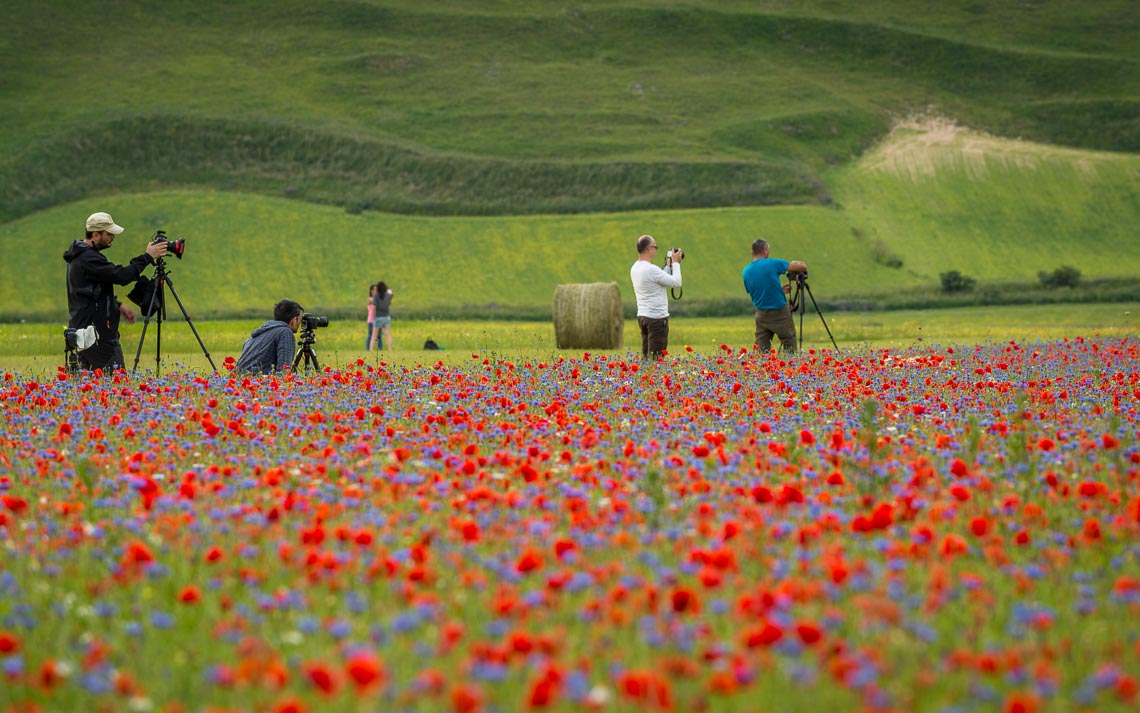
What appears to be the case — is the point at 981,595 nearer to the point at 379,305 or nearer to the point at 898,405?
the point at 898,405

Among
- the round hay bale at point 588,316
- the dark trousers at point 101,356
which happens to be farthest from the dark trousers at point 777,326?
the dark trousers at point 101,356

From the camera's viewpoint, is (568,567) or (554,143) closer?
(568,567)

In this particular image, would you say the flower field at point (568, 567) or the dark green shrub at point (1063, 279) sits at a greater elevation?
the dark green shrub at point (1063, 279)

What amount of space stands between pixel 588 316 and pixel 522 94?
11298 cm

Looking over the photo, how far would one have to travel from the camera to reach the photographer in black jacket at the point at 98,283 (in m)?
16.7

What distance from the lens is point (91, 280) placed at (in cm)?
1675

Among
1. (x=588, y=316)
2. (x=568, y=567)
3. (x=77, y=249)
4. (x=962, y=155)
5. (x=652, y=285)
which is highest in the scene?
(x=962, y=155)

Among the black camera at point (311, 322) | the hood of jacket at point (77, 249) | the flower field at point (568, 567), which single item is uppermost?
the hood of jacket at point (77, 249)

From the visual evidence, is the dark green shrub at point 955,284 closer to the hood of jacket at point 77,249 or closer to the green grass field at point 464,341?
the green grass field at point 464,341

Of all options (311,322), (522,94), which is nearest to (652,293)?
(311,322)

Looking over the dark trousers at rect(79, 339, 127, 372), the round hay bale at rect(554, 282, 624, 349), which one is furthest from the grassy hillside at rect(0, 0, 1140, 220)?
the dark trousers at rect(79, 339, 127, 372)

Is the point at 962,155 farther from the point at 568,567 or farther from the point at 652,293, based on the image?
the point at 568,567

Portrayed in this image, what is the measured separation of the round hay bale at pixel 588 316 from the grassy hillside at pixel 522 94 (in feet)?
234

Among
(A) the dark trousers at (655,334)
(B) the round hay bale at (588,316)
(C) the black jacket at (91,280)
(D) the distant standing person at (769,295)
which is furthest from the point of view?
(B) the round hay bale at (588,316)
